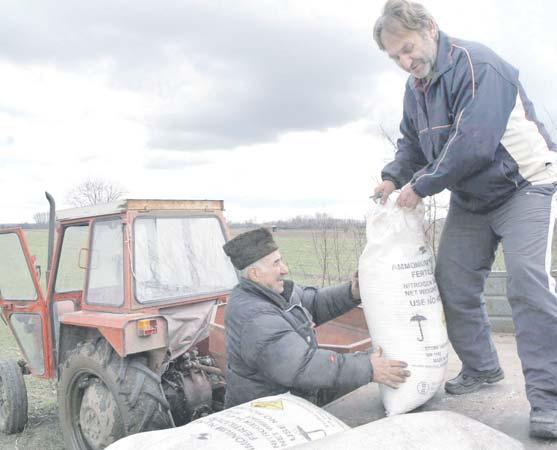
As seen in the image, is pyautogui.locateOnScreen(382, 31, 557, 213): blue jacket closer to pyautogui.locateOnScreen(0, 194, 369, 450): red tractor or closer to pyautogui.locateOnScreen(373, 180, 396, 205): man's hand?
pyautogui.locateOnScreen(373, 180, 396, 205): man's hand

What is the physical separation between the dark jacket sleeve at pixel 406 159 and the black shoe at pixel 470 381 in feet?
3.05

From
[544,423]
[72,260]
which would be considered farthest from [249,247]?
[72,260]

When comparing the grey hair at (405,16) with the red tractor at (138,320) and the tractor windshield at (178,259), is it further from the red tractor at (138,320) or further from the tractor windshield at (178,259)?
the tractor windshield at (178,259)

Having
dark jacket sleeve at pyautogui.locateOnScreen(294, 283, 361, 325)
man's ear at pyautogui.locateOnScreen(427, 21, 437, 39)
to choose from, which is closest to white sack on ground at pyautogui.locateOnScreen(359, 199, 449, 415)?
dark jacket sleeve at pyautogui.locateOnScreen(294, 283, 361, 325)

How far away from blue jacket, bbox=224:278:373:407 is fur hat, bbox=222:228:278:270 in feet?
0.37

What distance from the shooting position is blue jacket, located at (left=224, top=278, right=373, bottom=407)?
7.86 ft

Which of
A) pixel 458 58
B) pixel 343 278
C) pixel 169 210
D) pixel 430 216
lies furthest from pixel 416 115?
pixel 343 278

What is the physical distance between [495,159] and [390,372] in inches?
37.1

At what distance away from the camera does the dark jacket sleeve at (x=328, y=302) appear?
10.0 feet

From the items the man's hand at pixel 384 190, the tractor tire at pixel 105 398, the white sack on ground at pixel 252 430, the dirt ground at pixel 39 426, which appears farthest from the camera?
the dirt ground at pixel 39 426

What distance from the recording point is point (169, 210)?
3859 mm

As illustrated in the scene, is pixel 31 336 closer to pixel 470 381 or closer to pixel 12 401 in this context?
pixel 12 401

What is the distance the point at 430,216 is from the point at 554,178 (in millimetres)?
3854

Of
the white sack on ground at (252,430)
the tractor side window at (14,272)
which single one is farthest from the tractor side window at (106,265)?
the white sack on ground at (252,430)
